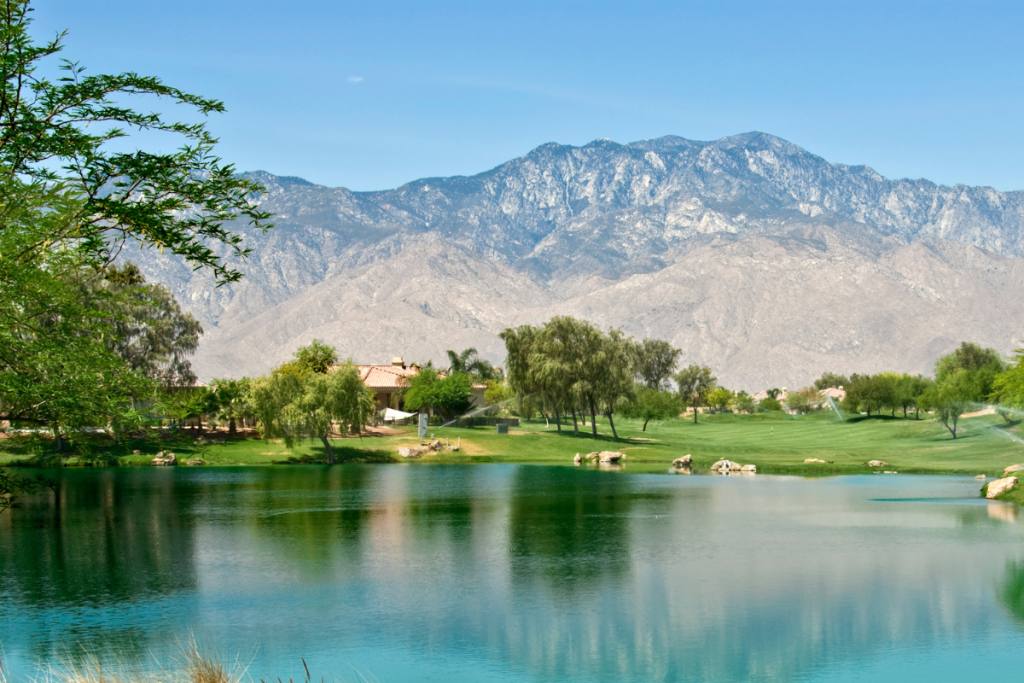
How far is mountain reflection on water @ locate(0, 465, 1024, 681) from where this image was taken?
60.7ft

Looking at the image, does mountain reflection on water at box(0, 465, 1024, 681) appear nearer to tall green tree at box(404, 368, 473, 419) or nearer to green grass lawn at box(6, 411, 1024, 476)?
green grass lawn at box(6, 411, 1024, 476)

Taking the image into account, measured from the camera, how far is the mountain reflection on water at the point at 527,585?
18.5m

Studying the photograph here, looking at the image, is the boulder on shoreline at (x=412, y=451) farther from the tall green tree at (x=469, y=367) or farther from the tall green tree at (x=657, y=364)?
the tall green tree at (x=657, y=364)

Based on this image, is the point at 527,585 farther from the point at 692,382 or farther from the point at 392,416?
the point at 692,382

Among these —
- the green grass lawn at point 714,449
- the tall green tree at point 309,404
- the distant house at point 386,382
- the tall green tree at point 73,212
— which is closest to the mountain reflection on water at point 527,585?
the tall green tree at point 73,212

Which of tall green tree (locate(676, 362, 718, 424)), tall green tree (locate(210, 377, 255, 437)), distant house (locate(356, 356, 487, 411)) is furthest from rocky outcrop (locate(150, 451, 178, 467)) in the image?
tall green tree (locate(676, 362, 718, 424))

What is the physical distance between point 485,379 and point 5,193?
134 meters

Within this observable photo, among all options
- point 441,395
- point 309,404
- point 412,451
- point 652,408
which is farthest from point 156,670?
point 652,408

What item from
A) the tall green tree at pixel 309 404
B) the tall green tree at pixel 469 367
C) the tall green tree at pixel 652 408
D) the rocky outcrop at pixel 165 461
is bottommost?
the rocky outcrop at pixel 165 461

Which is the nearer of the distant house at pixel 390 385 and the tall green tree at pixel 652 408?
the tall green tree at pixel 652 408

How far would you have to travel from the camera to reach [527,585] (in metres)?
25.2

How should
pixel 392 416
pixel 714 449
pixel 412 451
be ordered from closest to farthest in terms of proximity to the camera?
pixel 412 451 → pixel 714 449 → pixel 392 416

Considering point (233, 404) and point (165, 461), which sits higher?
point (233, 404)

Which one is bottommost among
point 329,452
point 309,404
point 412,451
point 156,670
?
point 412,451
